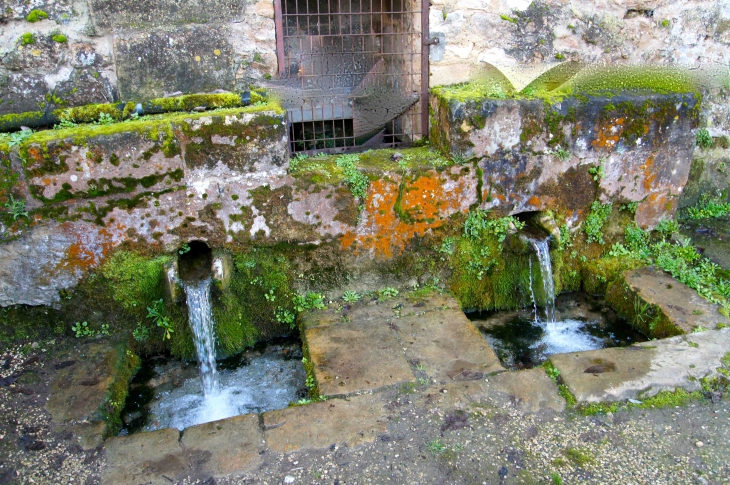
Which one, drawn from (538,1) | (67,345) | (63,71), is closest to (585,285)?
(538,1)

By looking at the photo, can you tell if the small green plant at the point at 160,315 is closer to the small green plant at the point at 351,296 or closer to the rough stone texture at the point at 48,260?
the rough stone texture at the point at 48,260

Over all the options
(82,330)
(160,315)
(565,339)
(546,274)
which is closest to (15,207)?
(82,330)

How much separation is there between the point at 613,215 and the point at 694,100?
3.59 feet

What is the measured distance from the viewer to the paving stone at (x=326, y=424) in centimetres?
294

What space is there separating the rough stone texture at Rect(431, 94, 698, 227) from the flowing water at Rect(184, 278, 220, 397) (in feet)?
6.89

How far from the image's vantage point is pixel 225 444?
294 cm

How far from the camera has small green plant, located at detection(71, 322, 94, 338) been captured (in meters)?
3.95

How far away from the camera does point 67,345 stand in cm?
387

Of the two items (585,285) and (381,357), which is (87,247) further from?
(585,285)

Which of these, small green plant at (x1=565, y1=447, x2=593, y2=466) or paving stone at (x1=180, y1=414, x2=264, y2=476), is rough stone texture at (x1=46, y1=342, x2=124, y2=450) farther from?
small green plant at (x1=565, y1=447, x2=593, y2=466)

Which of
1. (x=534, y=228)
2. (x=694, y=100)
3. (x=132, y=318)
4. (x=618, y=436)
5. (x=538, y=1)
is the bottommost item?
(x=618, y=436)

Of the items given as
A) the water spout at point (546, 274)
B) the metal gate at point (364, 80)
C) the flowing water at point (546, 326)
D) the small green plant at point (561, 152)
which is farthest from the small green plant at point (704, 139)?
the metal gate at point (364, 80)

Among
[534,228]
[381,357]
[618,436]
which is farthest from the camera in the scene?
[534,228]

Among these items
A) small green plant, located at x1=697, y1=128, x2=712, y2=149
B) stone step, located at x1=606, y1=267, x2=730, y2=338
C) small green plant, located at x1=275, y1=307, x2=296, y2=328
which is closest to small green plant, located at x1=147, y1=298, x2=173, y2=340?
small green plant, located at x1=275, y1=307, x2=296, y2=328
